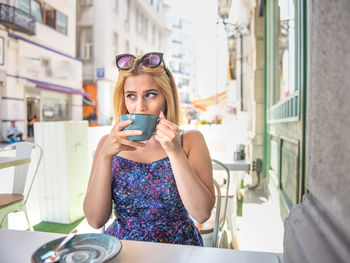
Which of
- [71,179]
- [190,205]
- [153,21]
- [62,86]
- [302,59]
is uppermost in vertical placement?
[153,21]

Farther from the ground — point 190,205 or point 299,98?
point 299,98

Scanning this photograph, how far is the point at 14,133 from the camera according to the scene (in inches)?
494

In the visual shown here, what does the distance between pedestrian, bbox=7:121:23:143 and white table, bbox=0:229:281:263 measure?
44.1 feet

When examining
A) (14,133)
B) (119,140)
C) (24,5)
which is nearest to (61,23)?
(24,5)

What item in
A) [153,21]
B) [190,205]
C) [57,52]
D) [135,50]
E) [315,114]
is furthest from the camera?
[153,21]

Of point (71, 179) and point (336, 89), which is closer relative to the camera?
point (336, 89)

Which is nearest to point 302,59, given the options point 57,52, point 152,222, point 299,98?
point 299,98

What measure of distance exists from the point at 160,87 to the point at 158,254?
899 mm

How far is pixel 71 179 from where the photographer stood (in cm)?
347

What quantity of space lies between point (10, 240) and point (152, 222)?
656mm

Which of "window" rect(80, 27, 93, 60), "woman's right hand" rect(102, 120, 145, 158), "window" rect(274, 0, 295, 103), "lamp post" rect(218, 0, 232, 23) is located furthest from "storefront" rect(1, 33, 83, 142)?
"woman's right hand" rect(102, 120, 145, 158)

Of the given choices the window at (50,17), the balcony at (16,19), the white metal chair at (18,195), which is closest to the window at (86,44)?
the window at (50,17)

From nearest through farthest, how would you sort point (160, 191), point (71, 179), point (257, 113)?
point (160, 191)
point (71, 179)
point (257, 113)

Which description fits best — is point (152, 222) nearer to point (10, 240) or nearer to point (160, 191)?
point (160, 191)
